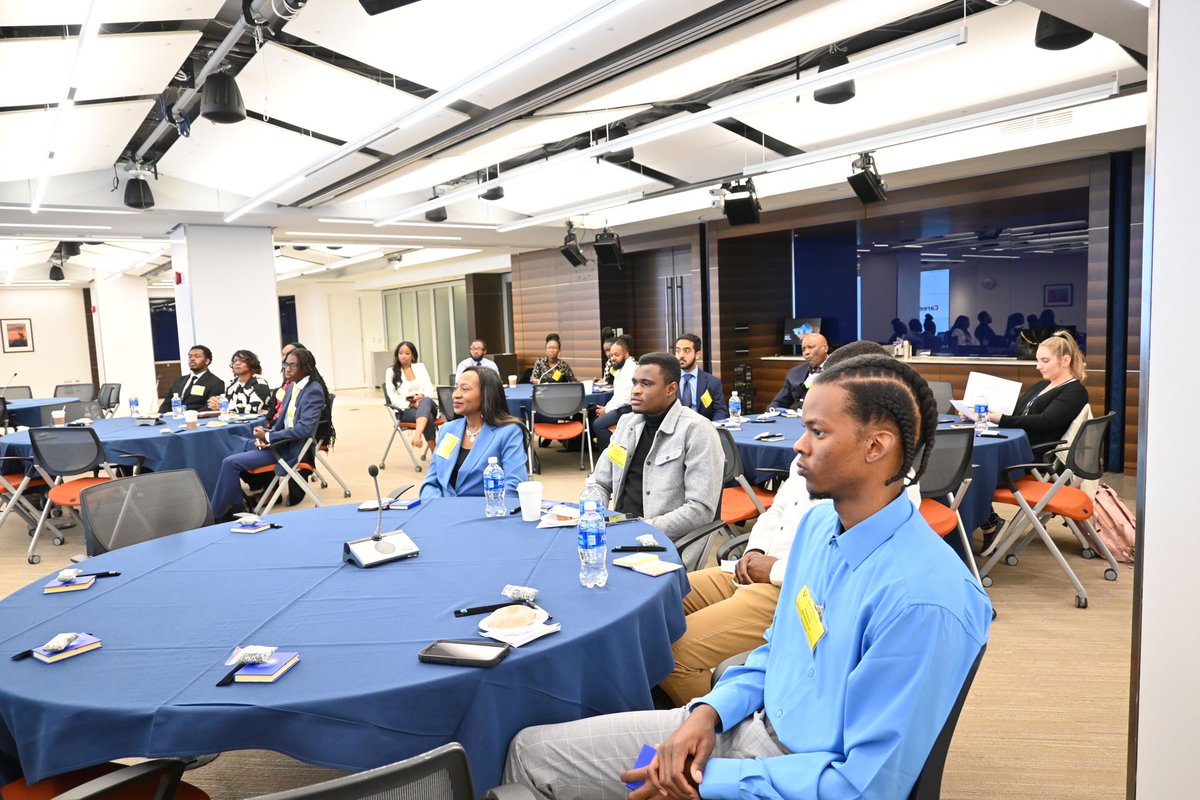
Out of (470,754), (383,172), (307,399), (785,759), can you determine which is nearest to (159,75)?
(383,172)

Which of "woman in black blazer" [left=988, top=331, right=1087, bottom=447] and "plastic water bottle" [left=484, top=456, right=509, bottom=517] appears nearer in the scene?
"plastic water bottle" [left=484, top=456, right=509, bottom=517]

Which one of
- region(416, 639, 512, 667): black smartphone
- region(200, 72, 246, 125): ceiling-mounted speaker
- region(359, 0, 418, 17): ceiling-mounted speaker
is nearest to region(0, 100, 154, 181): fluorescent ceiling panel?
region(200, 72, 246, 125): ceiling-mounted speaker

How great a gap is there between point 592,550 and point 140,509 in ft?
7.39

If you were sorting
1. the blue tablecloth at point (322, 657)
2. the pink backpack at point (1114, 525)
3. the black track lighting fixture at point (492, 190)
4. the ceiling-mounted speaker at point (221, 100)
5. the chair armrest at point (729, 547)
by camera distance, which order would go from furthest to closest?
the black track lighting fixture at point (492, 190) → the ceiling-mounted speaker at point (221, 100) → the pink backpack at point (1114, 525) → the chair armrest at point (729, 547) → the blue tablecloth at point (322, 657)

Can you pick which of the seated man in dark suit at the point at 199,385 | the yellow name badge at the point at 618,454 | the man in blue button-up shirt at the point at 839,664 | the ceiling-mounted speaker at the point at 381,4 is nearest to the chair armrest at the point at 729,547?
the yellow name badge at the point at 618,454

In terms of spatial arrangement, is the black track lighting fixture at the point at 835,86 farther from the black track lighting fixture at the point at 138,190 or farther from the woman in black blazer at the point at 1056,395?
the black track lighting fixture at the point at 138,190

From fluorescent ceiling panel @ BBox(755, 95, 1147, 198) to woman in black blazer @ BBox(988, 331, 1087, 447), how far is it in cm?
220

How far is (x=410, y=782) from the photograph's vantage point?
110 centimetres

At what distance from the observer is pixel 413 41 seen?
5234mm

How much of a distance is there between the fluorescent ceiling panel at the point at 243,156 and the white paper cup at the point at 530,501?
5.60 meters

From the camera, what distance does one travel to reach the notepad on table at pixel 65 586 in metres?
2.33

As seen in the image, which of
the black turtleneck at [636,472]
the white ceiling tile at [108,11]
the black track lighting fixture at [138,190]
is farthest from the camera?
the black track lighting fixture at [138,190]

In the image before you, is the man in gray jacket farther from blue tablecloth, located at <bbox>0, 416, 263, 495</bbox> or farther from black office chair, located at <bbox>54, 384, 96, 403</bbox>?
black office chair, located at <bbox>54, 384, 96, 403</bbox>

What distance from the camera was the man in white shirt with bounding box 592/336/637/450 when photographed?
7292 mm
